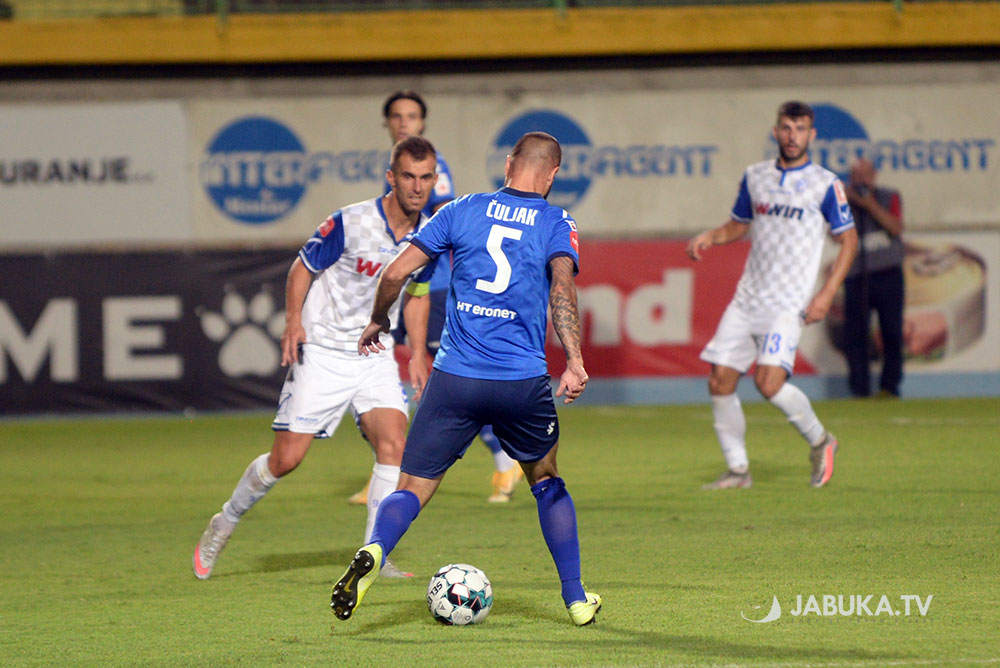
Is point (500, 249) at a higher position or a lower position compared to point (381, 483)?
higher

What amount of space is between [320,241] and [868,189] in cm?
988

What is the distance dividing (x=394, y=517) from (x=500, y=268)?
1.02 meters

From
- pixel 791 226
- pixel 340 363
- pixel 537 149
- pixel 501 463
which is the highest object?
pixel 537 149

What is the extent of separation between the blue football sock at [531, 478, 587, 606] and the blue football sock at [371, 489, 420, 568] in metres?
0.47

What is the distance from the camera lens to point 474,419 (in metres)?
5.13

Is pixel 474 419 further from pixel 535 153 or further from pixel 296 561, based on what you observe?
pixel 296 561

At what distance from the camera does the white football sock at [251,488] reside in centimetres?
637

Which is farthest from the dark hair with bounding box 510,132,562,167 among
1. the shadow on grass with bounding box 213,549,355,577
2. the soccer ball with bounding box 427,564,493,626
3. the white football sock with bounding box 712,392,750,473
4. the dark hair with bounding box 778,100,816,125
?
the white football sock with bounding box 712,392,750,473

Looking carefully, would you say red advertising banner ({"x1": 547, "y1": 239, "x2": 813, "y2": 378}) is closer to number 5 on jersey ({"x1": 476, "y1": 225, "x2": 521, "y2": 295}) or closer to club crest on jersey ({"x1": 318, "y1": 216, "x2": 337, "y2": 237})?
club crest on jersey ({"x1": 318, "y1": 216, "x2": 337, "y2": 237})

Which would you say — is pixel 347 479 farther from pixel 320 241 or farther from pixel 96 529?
pixel 320 241

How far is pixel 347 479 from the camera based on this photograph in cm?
1022

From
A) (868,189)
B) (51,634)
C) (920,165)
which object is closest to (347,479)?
(51,634)

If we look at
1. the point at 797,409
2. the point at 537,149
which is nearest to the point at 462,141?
the point at 797,409

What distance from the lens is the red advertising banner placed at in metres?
15.2
